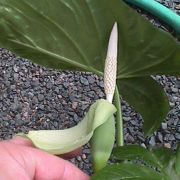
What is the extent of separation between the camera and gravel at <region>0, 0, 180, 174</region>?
1435mm

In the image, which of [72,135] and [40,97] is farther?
[40,97]

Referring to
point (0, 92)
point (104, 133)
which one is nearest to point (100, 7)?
point (104, 133)

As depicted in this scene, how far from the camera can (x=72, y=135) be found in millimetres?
741

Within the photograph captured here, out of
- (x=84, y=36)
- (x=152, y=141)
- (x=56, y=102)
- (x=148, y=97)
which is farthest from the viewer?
(x=56, y=102)

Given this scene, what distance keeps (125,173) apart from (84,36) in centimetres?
24

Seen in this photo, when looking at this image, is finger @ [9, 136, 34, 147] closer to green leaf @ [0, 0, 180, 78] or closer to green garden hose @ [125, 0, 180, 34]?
green leaf @ [0, 0, 180, 78]

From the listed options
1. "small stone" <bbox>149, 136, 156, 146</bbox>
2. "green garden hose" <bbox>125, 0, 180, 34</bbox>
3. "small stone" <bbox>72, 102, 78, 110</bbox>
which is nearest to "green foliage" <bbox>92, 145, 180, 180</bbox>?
"small stone" <bbox>149, 136, 156, 146</bbox>

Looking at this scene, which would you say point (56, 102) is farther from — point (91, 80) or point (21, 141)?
point (21, 141)

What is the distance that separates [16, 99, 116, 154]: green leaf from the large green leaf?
111mm

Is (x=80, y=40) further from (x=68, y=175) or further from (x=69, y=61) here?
(x=68, y=175)

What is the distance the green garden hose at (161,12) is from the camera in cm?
157

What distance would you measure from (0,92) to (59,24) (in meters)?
0.80

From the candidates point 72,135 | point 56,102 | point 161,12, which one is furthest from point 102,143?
point 161,12

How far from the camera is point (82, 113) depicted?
1.48m
